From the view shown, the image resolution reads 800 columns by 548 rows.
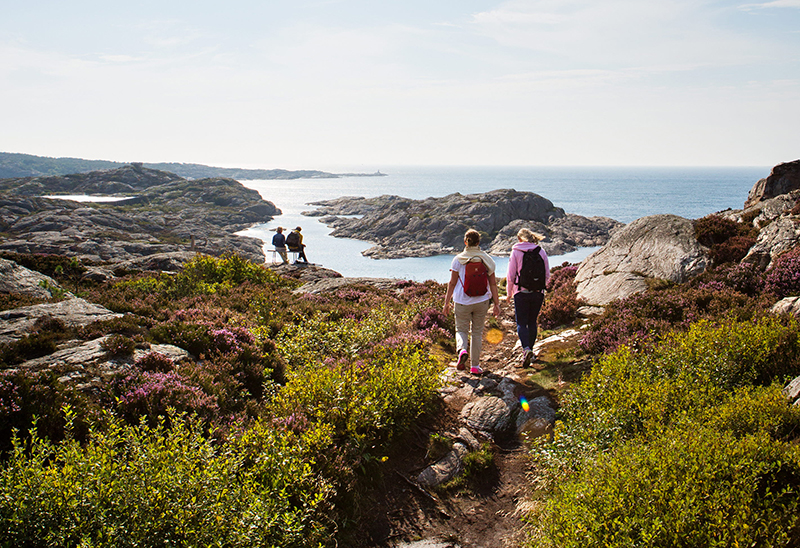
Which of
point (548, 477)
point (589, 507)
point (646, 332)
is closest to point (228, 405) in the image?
point (548, 477)

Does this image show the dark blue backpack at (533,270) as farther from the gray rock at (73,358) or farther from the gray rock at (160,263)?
the gray rock at (160,263)

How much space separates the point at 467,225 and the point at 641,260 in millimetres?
78166

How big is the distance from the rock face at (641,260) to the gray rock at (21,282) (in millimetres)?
14648

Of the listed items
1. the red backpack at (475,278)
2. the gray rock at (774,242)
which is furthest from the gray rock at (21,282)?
the gray rock at (774,242)

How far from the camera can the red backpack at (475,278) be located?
26.2ft

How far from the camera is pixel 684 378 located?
18.1 feet

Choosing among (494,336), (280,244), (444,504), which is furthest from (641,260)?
(280,244)

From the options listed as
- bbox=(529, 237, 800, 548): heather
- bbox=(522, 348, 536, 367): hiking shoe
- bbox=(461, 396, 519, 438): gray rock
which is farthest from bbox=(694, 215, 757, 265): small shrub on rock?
bbox=(461, 396, 519, 438): gray rock

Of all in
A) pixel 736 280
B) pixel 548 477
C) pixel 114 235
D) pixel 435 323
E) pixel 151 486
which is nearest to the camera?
pixel 151 486

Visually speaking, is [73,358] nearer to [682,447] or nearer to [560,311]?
[682,447]

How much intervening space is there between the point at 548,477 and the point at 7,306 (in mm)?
9890

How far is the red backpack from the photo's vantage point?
8.00m

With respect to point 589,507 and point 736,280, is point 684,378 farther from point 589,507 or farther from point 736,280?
point 736,280

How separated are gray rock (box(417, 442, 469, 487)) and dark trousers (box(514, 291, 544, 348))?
352 centimetres
